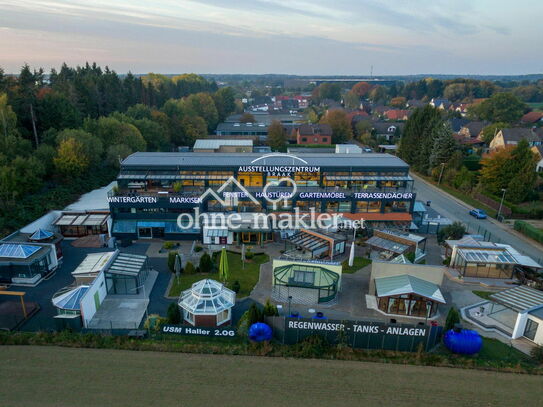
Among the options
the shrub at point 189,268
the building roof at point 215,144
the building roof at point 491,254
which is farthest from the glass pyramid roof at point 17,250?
the building roof at point 215,144

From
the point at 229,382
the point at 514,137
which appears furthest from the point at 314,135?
the point at 229,382

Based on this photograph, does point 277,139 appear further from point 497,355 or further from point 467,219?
point 497,355

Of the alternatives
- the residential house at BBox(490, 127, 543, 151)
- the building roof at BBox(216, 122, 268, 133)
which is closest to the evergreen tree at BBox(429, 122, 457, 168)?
the residential house at BBox(490, 127, 543, 151)

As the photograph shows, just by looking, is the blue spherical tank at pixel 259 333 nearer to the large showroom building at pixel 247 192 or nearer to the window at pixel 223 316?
the window at pixel 223 316

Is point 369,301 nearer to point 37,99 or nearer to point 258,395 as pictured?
point 258,395

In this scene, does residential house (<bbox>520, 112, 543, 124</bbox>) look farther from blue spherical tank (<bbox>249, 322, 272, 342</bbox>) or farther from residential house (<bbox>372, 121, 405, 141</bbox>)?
blue spherical tank (<bbox>249, 322, 272, 342</bbox>)
